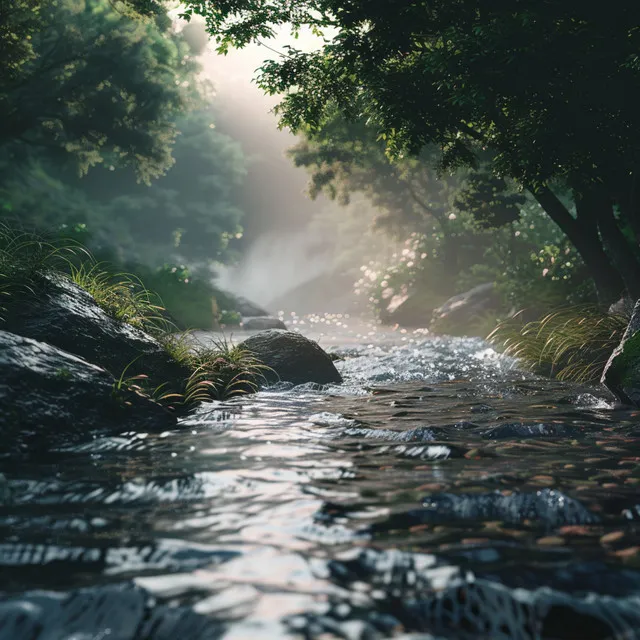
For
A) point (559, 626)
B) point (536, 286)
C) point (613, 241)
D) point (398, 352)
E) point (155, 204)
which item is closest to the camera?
point (559, 626)

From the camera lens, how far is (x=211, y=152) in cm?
4272

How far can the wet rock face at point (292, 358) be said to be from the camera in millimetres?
9625

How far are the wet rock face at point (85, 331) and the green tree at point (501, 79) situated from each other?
5053 millimetres

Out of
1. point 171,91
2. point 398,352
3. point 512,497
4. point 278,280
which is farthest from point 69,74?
point 278,280

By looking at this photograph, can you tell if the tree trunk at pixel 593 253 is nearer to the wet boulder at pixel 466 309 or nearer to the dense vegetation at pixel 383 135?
the dense vegetation at pixel 383 135

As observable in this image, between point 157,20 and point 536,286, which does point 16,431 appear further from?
point 157,20

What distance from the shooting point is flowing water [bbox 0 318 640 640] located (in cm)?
232

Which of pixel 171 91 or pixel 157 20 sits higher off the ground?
pixel 157 20

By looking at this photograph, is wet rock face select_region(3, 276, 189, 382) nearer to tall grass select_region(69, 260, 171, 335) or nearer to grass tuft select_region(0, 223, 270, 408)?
grass tuft select_region(0, 223, 270, 408)

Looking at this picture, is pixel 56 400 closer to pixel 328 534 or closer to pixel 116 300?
pixel 328 534

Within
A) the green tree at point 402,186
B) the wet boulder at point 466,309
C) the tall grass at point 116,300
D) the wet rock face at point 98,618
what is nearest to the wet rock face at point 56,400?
the tall grass at point 116,300

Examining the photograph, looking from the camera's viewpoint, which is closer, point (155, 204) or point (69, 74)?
point (69, 74)

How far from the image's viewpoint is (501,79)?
8117mm

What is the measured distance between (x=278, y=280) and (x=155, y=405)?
57175 millimetres
